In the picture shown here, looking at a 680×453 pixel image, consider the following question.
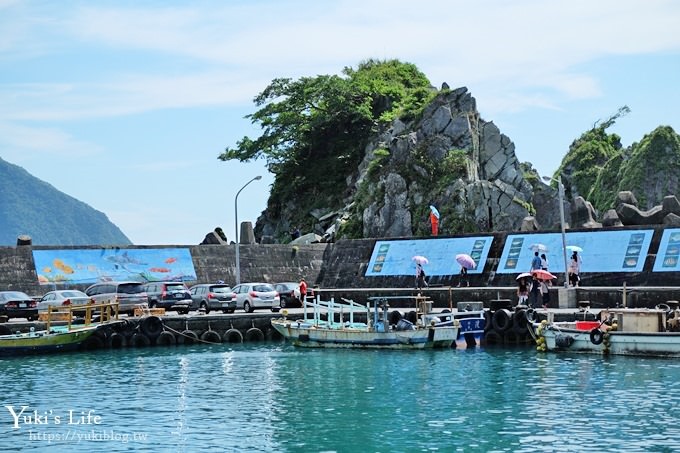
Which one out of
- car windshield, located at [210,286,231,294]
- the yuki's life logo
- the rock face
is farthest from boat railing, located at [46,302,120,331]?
the rock face

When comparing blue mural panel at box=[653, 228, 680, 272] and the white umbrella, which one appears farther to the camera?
the white umbrella

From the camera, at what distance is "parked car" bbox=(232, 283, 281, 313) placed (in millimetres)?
56375

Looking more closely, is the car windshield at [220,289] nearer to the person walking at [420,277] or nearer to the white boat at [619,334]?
the person walking at [420,277]

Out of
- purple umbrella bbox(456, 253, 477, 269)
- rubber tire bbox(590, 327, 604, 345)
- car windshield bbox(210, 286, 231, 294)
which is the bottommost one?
rubber tire bbox(590, 327, 604, 345)

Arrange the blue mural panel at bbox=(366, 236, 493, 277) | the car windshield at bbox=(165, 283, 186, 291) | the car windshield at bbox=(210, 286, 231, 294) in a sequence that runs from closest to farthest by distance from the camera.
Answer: the car windshield at bbox=(165, 283, 186, 291)
the car windshield at bbox=(210, 286, 231, 294)
the blue mural panel at bbox=(366, 236, 493, 277)

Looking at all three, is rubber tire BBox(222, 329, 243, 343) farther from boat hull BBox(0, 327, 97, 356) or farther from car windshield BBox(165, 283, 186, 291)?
boat hull BBox(0, 327, 97, 356)

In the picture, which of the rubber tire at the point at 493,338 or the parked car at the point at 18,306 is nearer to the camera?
the rubber tire at the point at 493,338

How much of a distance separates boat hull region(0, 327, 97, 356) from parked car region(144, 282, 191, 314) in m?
7.36

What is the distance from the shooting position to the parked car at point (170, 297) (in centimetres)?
5547

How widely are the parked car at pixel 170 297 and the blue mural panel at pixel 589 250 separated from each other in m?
15.4

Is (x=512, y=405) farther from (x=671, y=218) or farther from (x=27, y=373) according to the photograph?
(x=671, y=218)

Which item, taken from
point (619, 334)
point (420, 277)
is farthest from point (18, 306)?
point (619, 334)

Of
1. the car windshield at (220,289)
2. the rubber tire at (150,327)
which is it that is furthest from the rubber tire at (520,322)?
the car windshield at (220,289)

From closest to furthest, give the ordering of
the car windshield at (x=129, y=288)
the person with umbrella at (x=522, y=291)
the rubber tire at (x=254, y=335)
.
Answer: the person with umbrella at (x=522, y=291), the rubber tire at (x=254, y=335), the car windshield at (x=129, y=288)
